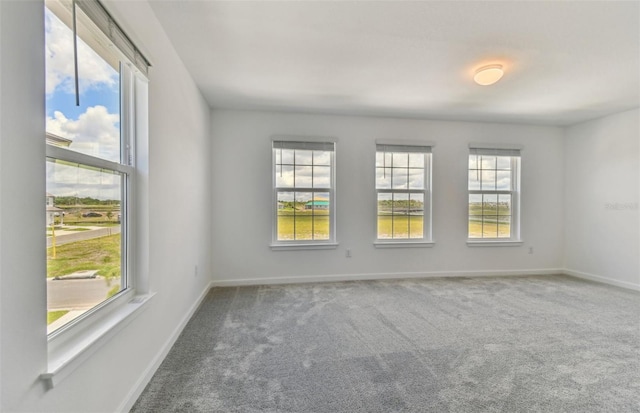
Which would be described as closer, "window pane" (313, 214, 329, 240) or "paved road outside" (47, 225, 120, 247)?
"paved road outside" (47, 225, 120, 247)

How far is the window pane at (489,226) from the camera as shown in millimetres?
4770

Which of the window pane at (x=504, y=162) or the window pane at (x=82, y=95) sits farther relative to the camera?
the window pane at (x=504, y=162)

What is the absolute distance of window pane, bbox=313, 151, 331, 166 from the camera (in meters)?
4.31

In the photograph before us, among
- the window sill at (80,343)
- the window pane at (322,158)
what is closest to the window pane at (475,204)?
the window pane at (322,158)

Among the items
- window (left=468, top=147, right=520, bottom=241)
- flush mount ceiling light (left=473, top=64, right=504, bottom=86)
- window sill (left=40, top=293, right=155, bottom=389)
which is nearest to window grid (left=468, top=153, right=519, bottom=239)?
window (left=468, top=147, right=520, bottom=241)

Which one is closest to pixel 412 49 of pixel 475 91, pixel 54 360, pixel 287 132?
pixel 475 91

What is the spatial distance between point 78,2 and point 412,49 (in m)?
2.28

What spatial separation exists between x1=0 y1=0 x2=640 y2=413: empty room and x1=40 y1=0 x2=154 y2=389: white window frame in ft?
0.05

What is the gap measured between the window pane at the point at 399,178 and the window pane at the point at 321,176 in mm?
1041

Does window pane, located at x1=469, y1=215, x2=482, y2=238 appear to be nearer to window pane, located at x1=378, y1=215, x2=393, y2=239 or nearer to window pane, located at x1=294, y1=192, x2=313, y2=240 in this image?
window pane, located at x1=378, y1=215, x2=393, y2=239

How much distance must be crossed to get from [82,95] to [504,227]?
222 inches

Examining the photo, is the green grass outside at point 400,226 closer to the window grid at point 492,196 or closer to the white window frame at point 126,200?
the window grid at point 492,196

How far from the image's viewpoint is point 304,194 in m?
4.30

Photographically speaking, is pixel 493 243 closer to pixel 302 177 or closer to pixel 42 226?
pixel 302 177
